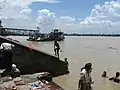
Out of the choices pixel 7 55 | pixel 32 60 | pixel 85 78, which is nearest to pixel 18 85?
pixel 7 55

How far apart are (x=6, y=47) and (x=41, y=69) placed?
567cm

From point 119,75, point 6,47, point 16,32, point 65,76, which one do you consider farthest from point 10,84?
point 16,32

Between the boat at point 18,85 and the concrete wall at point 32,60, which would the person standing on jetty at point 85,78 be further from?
the concrete wall at point 32,60

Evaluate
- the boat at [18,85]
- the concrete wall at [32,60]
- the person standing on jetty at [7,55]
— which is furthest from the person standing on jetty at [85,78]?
the concrete wall at [32,60]

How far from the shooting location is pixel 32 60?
1480cm

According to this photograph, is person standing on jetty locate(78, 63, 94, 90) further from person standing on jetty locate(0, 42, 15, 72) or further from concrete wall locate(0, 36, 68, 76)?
concrete wall locate(0, 36, 68, 76)

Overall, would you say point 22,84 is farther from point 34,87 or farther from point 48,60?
point 48,60

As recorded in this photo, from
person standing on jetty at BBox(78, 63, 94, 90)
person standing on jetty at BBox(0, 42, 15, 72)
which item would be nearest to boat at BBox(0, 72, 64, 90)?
person standing on jetty at BBox(0, 42, 15, 72)

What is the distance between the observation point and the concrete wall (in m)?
14.4

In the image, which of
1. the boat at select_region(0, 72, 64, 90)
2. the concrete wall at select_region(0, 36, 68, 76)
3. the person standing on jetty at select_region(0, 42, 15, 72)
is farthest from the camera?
the concrete wall at select_region(0, 36, 68, 76)

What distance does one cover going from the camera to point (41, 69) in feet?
49.1

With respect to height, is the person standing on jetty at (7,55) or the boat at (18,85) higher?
the person standing on jetty at (7,55)

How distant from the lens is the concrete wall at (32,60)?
14414 millimetres

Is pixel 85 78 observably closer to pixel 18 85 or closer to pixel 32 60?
pixel 18 85
